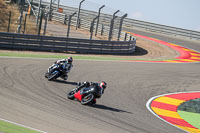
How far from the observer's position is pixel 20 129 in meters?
6.68

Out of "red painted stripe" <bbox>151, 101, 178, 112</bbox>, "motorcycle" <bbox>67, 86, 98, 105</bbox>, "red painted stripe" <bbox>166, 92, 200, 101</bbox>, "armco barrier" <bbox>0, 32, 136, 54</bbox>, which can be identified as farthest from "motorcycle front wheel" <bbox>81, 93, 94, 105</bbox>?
"armco barrier" <bbox>0, 32, 136, 54</bbox>

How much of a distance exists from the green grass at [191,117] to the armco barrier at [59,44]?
37.1 feet

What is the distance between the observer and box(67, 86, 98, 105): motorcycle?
10.2 meters

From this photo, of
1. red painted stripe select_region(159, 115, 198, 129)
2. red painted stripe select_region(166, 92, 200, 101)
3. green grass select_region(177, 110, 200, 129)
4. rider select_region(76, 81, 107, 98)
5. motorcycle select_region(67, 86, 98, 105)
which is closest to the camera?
rider select_region(76, 81, 107, 98)

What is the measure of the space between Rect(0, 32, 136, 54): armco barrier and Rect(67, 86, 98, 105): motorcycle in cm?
1031

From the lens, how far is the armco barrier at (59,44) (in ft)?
65.3

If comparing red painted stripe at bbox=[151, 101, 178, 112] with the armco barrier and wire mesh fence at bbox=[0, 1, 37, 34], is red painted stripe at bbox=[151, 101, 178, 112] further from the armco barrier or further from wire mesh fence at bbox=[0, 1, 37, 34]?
wire mesh fence at bbox=[0, 1, 37, 34]

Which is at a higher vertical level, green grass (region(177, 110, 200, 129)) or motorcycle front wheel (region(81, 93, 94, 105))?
motorcycle front wheel (region(81, 93, 94, 105))

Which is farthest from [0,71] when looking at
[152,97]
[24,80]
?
[152,97]

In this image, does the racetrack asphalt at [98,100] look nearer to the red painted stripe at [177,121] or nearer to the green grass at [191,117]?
the red painted stripe at [177,121]

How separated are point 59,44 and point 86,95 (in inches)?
474

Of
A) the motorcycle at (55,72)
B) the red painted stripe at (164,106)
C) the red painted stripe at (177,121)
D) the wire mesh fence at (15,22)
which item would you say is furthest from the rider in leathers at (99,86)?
the wire mesh fence at (15,22)

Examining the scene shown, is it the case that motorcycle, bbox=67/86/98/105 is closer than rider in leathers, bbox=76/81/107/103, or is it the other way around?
rider in leathers, bbox=76/81/107/103

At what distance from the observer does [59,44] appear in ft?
72.1
